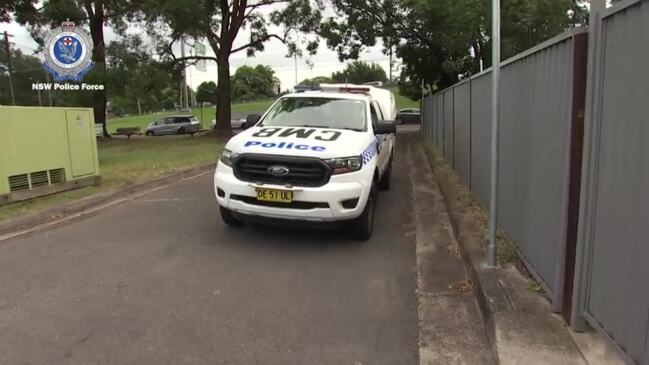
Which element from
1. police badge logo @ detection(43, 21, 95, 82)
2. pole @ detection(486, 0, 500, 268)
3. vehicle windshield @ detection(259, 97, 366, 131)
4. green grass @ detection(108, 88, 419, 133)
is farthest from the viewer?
green grass @ detection(108, 88, 419, 133)

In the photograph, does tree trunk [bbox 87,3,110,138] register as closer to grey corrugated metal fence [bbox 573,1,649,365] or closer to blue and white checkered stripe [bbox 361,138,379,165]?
blue and white checkered stripe [bbox 361,138,379,165]

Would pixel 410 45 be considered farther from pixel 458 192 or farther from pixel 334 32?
pixel 458 192

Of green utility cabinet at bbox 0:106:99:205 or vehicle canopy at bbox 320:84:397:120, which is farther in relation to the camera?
vehicle canopy at bbox 320:84:397:120

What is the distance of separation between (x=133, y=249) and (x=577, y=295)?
15.4 feet

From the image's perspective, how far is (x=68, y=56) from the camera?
22.6 metres

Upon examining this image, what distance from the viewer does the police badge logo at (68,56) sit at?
874 inches

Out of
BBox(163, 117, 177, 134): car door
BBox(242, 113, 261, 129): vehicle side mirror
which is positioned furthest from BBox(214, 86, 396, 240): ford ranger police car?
BBox(163, 117, 177, 134): car door

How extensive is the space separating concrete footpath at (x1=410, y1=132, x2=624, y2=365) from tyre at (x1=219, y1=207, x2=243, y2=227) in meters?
2.34

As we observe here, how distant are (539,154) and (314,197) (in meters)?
2.44

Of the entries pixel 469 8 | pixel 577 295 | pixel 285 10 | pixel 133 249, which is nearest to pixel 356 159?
pixel 133 249

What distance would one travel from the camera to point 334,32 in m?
30.0

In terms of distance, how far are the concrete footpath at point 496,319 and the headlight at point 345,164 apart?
1.24 metres

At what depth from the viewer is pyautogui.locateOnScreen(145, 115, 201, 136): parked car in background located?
A: 137ft

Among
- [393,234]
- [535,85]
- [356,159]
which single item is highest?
[535,85]
